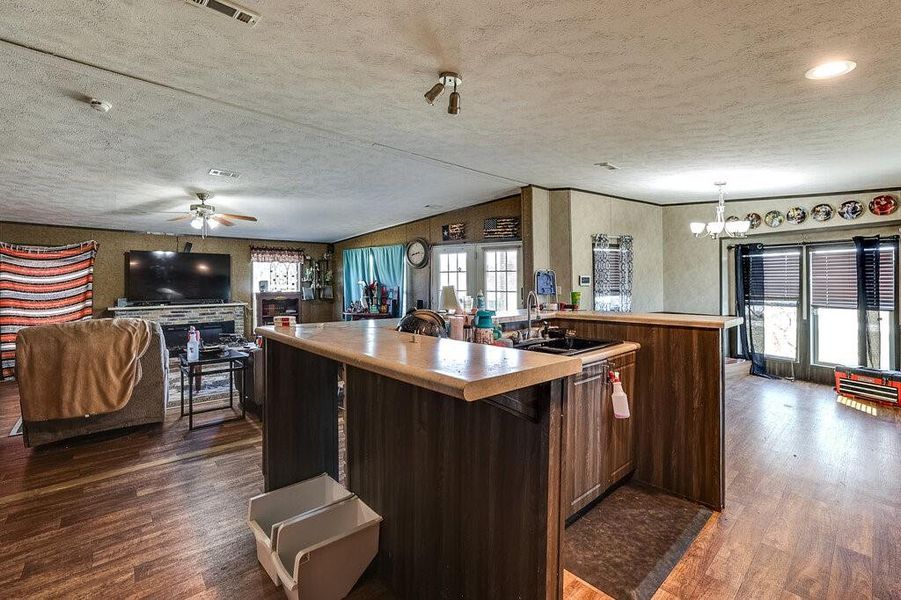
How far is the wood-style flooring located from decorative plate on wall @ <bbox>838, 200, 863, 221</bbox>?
2470 millimetres

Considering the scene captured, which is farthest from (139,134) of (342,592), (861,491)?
(861,491)

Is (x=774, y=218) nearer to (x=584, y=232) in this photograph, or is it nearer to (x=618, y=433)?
(x=584, y=232)

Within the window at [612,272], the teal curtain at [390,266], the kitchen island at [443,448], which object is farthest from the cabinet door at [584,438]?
the teal curtain at [390,266]

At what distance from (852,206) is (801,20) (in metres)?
4.35

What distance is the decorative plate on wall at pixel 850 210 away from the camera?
4672 millimetres

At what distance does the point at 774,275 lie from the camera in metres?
5.41

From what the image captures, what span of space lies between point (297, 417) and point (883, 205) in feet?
20.4

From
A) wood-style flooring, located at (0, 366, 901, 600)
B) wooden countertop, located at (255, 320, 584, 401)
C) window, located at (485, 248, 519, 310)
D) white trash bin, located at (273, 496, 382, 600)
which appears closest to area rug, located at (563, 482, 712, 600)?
wood-style flooring, located at (0, 366, 901, 600)

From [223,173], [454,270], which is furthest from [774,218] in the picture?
[223,173]

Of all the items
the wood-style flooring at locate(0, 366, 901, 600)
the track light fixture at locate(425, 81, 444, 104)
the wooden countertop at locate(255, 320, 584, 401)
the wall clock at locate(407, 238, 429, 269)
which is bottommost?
the wood-style flooring at locate(0, 366, 901, 600)

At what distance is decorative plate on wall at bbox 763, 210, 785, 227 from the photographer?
5.18 m

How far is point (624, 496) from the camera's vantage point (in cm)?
253

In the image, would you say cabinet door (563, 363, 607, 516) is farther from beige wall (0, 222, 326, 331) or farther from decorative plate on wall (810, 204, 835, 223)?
beige wall (0, 222, 326, 331)

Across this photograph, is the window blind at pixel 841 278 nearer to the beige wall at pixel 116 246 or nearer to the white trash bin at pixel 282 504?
the white trash bin at pixel 282 504
